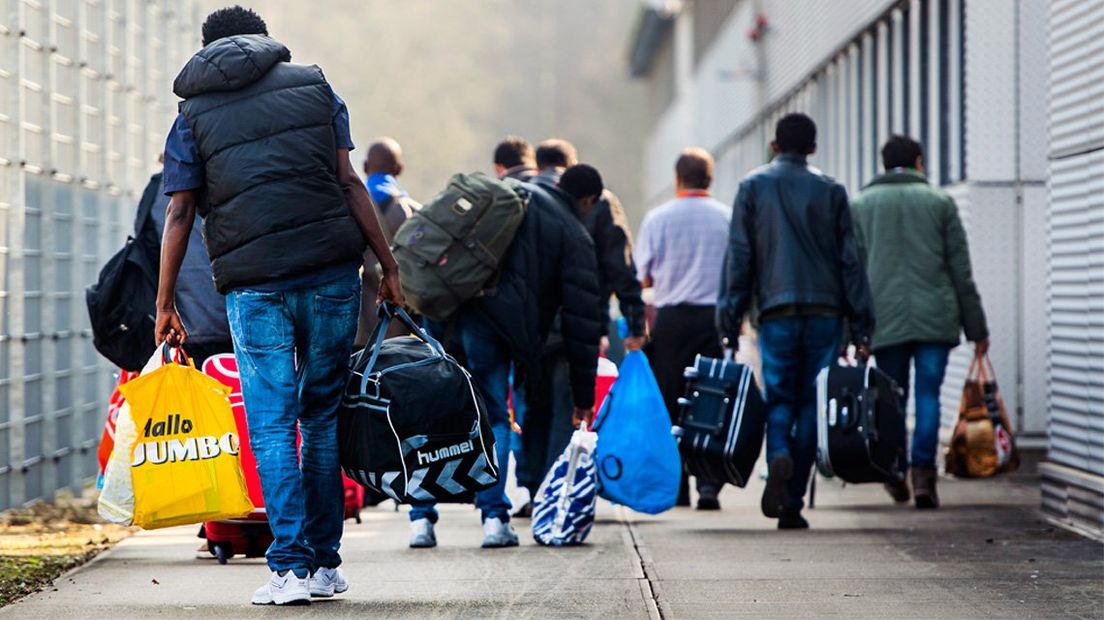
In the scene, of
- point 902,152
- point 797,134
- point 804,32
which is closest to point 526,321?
point 797,134

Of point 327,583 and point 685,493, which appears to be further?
point 685,493

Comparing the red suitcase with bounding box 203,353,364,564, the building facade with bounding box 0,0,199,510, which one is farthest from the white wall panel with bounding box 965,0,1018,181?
the red suitcase with bounding box 203,353,364,564

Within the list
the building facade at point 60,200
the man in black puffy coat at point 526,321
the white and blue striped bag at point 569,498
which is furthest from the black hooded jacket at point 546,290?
the building facade at point 60,200

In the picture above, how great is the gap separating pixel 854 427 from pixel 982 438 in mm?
1668

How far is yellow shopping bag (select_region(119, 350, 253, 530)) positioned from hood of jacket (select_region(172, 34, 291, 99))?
3.10ft

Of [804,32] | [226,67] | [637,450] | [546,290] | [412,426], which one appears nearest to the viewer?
[226,67]

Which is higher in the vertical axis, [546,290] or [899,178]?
[899,178]

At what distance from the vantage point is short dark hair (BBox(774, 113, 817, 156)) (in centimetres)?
1001

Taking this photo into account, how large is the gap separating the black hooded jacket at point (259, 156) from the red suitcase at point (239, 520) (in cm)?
105

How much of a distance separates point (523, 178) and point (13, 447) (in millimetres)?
2812

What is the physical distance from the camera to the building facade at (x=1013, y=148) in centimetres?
955

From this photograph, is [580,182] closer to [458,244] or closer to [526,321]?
[526,321]

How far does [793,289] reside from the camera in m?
9.74

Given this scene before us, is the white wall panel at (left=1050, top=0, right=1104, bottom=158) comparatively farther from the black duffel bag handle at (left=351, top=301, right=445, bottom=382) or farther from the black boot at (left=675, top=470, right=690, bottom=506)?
the black duffel bag handle at (left=351, top=301, right=445, bottom=382)
